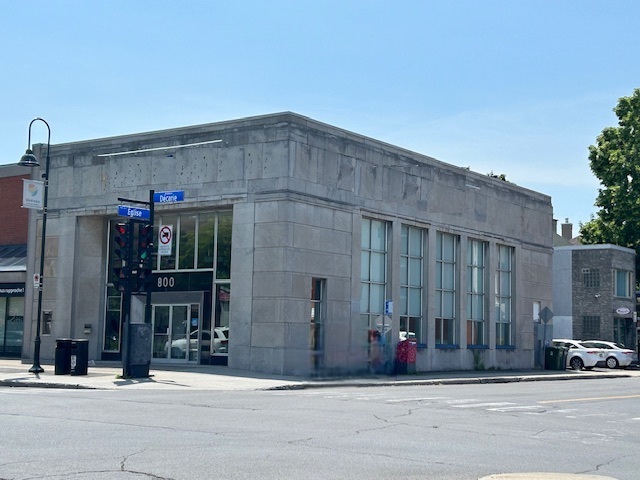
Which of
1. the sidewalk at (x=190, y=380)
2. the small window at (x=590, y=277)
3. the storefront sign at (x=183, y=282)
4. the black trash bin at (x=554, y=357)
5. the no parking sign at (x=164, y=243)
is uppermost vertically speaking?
the small window at (x=590, y=277)

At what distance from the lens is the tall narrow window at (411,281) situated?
3672cm

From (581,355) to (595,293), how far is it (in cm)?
1168

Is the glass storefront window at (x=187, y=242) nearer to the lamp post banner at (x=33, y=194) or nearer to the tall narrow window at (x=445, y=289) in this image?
the lamp post banner at (x=33, y=194)

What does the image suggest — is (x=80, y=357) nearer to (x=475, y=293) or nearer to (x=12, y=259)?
(x=12, y=259)

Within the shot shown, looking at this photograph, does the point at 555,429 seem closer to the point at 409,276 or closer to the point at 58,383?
the point at 58,383

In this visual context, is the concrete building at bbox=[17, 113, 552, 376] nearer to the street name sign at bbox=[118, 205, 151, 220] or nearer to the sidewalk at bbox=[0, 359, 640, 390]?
the sidewalk at bbox=[0, 359, 640, 390]

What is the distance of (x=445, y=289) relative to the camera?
1545 inches

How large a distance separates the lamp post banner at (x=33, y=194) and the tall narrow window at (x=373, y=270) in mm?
12057

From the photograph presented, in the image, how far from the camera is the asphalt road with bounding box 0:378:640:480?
10398 mm

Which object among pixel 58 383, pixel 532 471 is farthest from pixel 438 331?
pixel 532 471

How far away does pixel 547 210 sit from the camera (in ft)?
156

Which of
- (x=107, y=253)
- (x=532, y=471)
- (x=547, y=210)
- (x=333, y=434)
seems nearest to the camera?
(x=532, y=471)

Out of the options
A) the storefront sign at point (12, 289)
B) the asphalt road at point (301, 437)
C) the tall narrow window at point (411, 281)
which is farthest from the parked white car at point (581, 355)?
the storefront sign at point (12, 289)

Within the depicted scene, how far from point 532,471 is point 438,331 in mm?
27910
